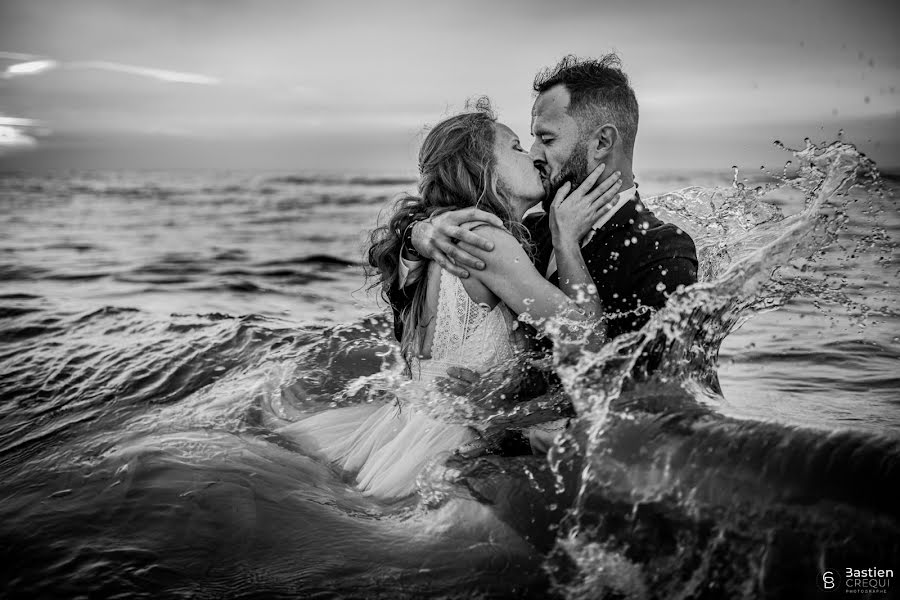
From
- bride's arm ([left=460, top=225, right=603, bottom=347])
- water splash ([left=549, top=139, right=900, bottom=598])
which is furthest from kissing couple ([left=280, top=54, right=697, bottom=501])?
water splash ([left=549, top=139, right=900, bottom=598])

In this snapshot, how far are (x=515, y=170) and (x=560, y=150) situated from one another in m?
0.57

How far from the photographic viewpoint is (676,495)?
2537mm

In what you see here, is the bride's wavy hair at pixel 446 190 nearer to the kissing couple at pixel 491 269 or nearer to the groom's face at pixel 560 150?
the kissing couple at pixel 491 269

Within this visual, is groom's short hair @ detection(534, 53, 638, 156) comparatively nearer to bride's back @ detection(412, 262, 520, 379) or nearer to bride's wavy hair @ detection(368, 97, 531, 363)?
bride's wavy hair @ detection(368, 97, 531, 363)

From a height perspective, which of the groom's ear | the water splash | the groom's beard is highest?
the groom's ear

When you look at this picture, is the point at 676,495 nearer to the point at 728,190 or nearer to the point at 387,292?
the point at 387,292

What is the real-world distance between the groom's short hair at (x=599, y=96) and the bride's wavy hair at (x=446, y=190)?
24.9 inches

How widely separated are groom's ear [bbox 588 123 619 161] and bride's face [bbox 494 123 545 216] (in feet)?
1.66

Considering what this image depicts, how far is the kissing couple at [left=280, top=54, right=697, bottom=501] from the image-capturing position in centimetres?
354

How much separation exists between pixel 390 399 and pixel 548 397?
1.12 m

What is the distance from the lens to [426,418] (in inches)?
152

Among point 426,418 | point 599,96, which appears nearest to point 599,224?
point 599,96

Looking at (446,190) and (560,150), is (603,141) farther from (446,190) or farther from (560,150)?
(446,190)

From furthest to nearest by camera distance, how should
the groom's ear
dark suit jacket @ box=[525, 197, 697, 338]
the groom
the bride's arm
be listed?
the groom's ear < dark suit jacket @ box=[525, 197, 697, 338] < the groom < the bride's arm
